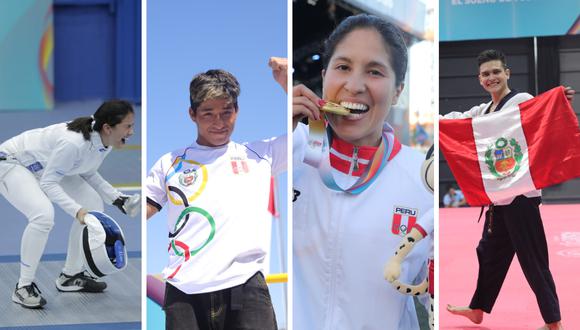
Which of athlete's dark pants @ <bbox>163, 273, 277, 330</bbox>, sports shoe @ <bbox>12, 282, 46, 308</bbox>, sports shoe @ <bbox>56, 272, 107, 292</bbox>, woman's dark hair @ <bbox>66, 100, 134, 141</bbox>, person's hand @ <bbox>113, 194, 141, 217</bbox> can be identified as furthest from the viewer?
sports shoe @ <bbox>56, 272, 107, 292</bbox>

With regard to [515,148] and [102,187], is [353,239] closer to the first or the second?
[515,148]

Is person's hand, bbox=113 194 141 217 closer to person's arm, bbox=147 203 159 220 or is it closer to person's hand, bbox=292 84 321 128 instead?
person's arm, bbox=147 203 159 220

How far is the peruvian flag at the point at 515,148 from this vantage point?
15.7ft

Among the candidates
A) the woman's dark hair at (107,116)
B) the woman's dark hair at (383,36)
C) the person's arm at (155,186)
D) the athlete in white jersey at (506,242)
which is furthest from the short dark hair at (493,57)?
the person's arm at (155,186)

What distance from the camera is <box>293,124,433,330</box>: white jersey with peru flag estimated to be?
3963mm

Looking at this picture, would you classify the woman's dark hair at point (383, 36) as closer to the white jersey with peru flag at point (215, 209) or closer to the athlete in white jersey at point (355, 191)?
the athlete in white jersey at point (355, 191)

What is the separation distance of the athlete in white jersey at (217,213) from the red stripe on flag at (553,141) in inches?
57.9

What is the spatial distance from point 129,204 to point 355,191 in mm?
1187

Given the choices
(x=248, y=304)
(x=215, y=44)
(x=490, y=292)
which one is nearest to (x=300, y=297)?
(x=248, y=304)

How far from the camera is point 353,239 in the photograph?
3.97 metres

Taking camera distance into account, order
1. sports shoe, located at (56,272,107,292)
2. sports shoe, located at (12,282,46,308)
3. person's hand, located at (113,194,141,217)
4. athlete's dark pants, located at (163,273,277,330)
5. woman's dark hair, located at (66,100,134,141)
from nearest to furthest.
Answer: athlete's dark pants, located at (163,273,277,330), person's hand, located at (113,194,141,217), woman's dark hair, located at (66,100,134,141), sports shoe, located at (12,282,46,308), sports shoe, located at (56,272,107,292)

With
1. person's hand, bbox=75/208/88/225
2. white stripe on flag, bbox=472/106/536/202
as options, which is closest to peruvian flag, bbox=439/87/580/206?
white stripe on flag, bbox=472/106/536/202

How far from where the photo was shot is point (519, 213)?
4789 millimetres

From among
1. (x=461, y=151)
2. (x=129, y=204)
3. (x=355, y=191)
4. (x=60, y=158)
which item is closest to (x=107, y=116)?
(x=60, y=158)
